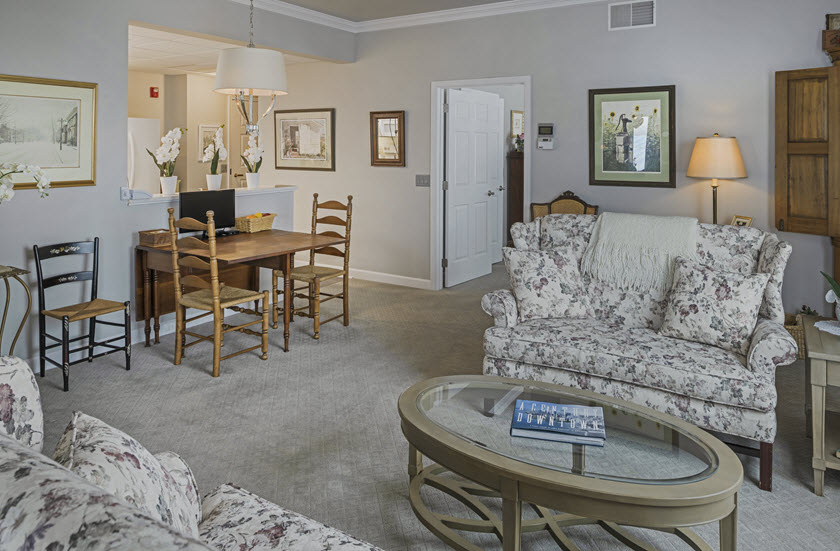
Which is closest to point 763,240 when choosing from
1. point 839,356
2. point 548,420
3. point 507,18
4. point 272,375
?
point 839,356

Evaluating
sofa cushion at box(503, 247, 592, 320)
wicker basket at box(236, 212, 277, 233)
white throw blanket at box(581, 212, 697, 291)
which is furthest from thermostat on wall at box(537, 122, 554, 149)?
wicker basket at box(236, 212, 277, 233)

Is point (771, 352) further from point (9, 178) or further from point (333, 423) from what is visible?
→ point (9, 178)

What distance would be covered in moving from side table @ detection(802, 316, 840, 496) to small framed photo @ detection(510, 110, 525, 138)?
5.92m

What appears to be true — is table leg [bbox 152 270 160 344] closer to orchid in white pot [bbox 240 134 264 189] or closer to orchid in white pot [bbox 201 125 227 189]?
orchid in white pot [bbox 201 125 227 189]

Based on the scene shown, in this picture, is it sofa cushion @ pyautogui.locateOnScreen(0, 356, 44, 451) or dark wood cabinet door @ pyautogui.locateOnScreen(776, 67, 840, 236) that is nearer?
sofa cushion @ pyautogui.locateOnScreen(0, 356, 44, 451)

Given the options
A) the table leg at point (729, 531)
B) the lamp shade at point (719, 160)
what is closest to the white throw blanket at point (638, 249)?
the lamp shade at point (719, 160)

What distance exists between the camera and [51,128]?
422 centimetres

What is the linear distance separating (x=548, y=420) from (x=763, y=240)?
2.04 meters

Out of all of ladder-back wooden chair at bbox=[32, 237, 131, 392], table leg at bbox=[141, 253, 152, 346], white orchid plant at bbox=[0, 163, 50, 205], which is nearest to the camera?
white orchid plant at bbox=[0, 163, 50, 205]

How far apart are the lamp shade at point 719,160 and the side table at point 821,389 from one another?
2241 millimetres

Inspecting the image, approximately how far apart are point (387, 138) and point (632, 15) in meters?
2.67

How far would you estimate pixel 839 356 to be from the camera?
259cm

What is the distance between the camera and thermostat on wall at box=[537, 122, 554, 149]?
5852 millimetres

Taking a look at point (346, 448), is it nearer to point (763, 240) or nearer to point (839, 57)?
point (763, 240)
